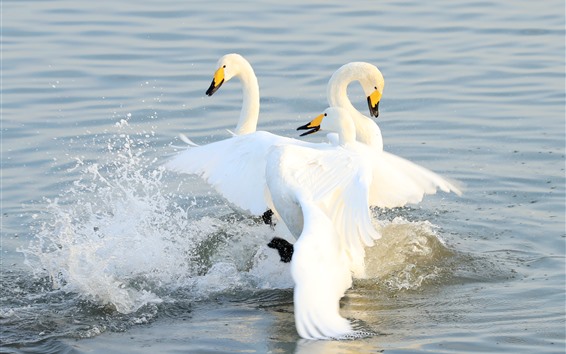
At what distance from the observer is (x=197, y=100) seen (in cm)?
1177

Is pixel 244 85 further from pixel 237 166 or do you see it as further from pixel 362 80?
pixel 237 166

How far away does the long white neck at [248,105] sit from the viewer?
31.2ft

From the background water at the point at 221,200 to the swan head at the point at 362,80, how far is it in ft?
3.05

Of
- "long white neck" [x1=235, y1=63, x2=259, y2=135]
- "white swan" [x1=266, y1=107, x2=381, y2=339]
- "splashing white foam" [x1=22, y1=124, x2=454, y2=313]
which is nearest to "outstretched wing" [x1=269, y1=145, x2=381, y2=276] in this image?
"white swan" [x1=266, y1=107, x2=381, y2=339]

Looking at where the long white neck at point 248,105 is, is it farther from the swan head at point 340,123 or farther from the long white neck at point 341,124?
the long white neck at point 341,124

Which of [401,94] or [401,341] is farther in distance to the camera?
[401,94]

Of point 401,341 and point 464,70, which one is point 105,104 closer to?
point 464,70

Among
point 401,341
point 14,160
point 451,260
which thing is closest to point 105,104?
point 14,160

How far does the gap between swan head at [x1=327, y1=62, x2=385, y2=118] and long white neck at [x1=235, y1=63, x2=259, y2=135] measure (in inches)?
25.8

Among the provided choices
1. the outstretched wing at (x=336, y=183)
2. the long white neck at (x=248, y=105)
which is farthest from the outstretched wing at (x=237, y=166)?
the long white neck at (x=248, y=105)

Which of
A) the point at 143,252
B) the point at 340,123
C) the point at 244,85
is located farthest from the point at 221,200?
the point at 340,123

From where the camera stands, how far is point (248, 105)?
958 cm

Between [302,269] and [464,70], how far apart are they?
7445mm

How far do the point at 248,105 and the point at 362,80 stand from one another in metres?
0.95
